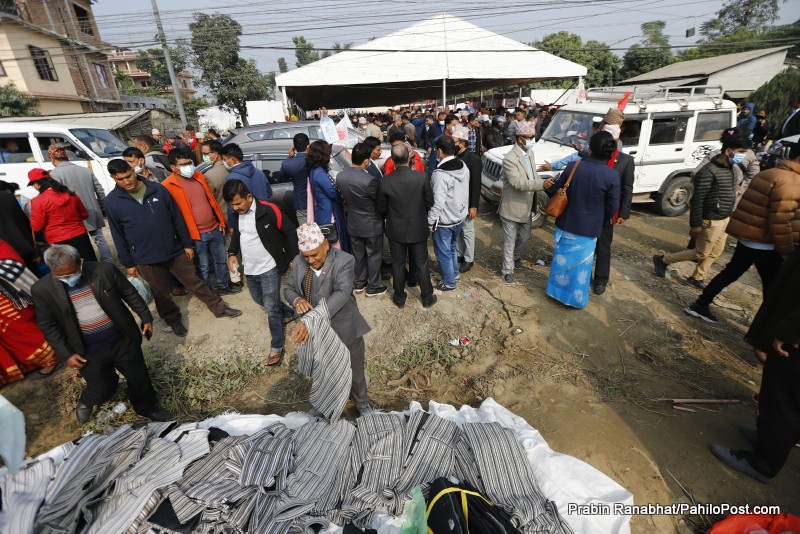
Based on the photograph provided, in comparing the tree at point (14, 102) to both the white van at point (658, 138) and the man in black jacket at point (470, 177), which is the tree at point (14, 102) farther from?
the man in black jacket at point (470, 177)

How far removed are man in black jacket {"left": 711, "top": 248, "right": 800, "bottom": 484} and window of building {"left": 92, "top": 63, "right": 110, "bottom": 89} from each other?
35341 mm

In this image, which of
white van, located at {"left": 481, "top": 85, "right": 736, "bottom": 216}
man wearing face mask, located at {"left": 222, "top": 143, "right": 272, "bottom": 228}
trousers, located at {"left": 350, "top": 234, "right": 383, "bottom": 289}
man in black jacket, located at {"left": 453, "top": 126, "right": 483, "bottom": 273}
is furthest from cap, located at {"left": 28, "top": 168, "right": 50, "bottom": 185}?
white van, located at {"left": 481, "top": 85, "right": 736, "bottom": 216}

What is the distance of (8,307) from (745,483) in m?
6.10

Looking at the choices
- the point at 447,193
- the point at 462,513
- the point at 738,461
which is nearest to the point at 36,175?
the point at 447,193

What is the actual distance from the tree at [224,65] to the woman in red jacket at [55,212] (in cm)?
2096

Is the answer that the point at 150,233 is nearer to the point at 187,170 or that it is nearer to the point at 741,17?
the point at 187,170

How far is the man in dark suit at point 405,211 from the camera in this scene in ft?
13.2

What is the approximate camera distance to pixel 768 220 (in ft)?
10.7

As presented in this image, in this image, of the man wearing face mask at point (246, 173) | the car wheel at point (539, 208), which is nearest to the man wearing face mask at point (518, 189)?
the car wheel at point (539, 208)

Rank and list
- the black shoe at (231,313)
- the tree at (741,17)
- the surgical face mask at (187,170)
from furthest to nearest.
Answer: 1. the tree at (741,17)
2. the black shoe at (231,313)
3. the surgical face mask at (187,170)

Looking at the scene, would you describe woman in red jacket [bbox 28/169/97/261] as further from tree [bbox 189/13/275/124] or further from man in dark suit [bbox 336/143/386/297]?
tree [bbox 189/13/275/124]

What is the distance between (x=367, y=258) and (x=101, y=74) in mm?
32738

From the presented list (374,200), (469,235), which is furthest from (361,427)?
(469,235)

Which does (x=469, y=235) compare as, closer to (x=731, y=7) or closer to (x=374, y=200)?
(x=374, y=200)
